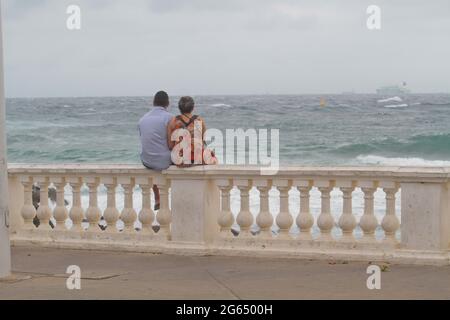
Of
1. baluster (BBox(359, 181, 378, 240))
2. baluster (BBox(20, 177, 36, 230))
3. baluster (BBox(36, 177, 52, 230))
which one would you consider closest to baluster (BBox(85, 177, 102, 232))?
baluster (BBox(36, 177, 52, 230))

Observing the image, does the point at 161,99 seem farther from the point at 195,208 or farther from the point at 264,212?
the point at 264,212

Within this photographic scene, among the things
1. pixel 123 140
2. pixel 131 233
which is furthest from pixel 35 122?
pixel 131 233

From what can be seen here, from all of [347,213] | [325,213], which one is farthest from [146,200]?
[347,213]

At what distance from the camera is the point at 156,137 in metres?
10.1

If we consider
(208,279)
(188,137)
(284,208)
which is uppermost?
(188,137)

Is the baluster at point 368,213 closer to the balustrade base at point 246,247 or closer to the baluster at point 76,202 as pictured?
the balustrade base at point 246,247

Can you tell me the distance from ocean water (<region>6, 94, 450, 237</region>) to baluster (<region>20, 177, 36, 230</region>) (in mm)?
14365

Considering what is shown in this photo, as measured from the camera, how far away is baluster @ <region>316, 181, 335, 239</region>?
9336 millimetres

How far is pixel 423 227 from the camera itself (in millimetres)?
8906

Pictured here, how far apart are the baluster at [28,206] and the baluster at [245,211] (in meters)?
2.53

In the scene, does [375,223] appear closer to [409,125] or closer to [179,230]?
[179,230]

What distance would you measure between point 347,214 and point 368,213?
0.22 metres

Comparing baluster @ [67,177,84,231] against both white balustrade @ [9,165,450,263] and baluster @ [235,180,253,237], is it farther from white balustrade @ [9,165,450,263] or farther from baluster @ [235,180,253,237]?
baluster @ [235,180,253,237]
